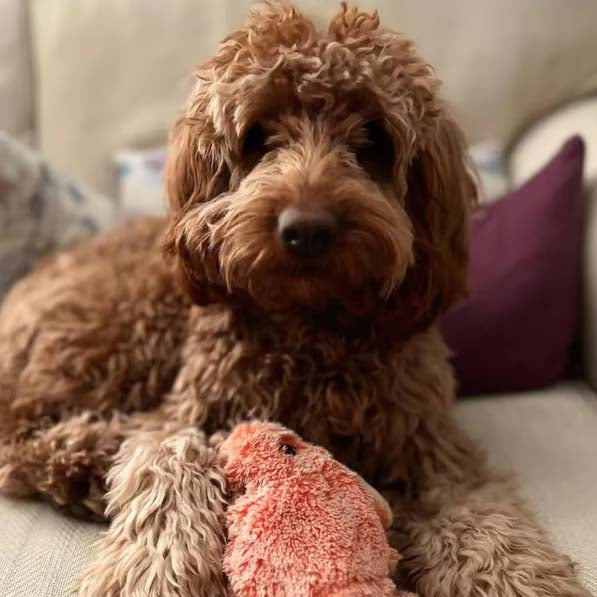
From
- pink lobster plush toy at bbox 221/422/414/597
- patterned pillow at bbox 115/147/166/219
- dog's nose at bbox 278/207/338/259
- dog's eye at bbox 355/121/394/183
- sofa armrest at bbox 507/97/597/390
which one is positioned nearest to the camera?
pink lobster plush toy at bbox 221/422/414/597

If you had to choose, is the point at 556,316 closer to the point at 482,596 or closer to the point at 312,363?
the point at 312,363

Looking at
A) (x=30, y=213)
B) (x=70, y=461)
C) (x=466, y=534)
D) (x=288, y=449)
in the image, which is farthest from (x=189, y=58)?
(x=466, y=534)

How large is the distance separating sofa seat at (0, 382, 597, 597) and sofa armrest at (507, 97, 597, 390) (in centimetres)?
12

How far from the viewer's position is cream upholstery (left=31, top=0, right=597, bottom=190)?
88.8 inches

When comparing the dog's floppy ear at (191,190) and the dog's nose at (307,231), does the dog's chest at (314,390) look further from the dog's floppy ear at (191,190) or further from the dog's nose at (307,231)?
the dog's nose at (307,231)

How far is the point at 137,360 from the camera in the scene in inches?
61.4

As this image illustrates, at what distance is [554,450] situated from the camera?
5.14ft

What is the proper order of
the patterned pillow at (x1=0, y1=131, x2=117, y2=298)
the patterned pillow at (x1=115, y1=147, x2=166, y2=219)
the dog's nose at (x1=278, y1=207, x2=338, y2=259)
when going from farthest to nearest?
the patterned pillow at (x1=115, y1=147, x2=166, y2=219) → the patterned pillow at (x1=0, y1=131, x2=117, y2=298) → the dog's nose at (x1=278, y1=207, x2=338, y2=259)

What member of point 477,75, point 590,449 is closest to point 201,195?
point 590,449

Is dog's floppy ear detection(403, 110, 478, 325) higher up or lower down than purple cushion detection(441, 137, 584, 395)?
higher up

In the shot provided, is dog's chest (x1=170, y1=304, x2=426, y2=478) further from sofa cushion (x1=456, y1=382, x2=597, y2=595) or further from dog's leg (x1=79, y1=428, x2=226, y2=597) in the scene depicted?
sofa cushion (x1=456, y1=382, x2=597, y2=595)

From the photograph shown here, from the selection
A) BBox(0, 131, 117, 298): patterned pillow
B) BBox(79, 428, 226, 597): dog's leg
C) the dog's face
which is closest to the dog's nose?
the dog's face

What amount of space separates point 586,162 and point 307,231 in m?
1.14

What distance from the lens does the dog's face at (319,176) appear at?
45.9 inches
